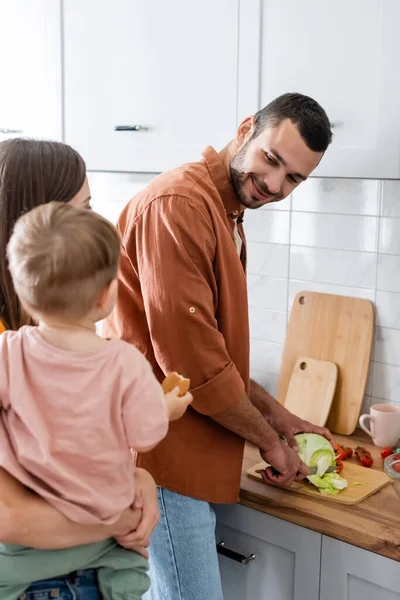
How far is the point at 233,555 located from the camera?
Answer: 1911 mm

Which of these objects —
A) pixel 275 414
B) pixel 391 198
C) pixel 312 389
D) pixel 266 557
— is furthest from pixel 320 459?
pixel 391 198

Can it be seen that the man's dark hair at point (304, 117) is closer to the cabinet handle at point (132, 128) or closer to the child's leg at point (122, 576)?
the cabinet handle at point (132, 128)

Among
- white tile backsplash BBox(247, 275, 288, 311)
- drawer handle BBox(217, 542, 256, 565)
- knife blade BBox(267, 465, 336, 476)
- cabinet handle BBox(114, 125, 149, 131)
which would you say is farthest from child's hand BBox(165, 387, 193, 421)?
white tile backsplash BBox(247, 275, 288, 311)

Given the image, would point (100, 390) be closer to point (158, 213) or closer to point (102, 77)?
point (158, 213)

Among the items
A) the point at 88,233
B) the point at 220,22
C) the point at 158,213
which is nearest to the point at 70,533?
the point at 88,233

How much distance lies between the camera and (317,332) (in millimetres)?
2279

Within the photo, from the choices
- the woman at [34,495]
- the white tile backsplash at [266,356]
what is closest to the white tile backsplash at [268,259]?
the white tile backsplash at [266,356]

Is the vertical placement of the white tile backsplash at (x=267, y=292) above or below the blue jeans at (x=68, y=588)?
above

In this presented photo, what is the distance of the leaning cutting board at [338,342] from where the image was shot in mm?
2205

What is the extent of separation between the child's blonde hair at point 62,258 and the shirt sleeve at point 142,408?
0.40ft

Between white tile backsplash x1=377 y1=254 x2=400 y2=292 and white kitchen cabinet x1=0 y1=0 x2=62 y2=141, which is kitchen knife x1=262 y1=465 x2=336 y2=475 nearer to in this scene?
white tile backsplash x1=377 y1=254 x2=400 y2=292

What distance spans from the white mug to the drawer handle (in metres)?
0.48

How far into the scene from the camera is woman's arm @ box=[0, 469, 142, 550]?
1.13 m

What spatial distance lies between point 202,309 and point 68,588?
584mm
